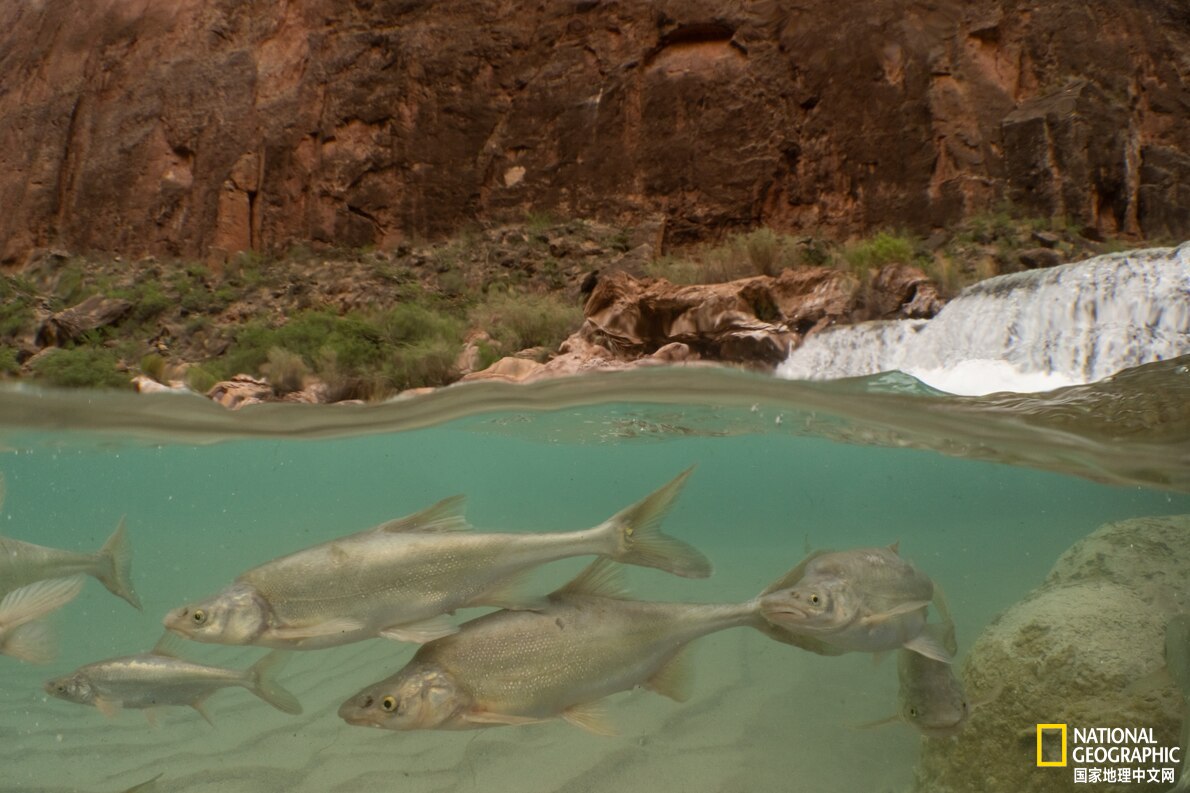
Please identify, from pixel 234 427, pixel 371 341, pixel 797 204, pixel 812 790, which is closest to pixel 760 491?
pixel 797 204

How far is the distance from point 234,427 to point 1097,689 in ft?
34.8

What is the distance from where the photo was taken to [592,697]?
359cm

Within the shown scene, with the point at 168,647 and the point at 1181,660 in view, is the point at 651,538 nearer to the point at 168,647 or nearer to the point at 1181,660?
the point at 168,647

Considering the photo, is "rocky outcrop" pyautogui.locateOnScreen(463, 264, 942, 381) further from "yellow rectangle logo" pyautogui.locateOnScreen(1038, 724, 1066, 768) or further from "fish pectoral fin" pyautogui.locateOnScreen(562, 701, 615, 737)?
"fish pectoral fin" pyautogui.locateOnScreen(562, 701, 615, 737)

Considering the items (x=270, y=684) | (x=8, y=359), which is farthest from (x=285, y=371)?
(x=270, y=684)

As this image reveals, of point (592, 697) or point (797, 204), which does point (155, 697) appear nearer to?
point (592, 697)

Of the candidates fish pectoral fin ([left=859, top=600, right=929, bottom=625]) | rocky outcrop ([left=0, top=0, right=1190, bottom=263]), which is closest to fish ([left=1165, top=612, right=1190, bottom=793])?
fish pectoral fin ([left=859, top=600, right=929, bottom=625])

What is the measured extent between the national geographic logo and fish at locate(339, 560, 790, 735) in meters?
2.88

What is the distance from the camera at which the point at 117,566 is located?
5.43 m

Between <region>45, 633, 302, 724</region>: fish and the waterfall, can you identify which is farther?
the waterfall

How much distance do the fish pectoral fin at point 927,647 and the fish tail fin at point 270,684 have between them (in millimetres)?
3058

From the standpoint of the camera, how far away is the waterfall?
32.0 feet

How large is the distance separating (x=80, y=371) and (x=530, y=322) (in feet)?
24.8

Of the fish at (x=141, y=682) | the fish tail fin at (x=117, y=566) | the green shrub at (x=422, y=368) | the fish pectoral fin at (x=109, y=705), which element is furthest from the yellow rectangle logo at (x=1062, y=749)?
the green shrub at (x=422, y=368)
